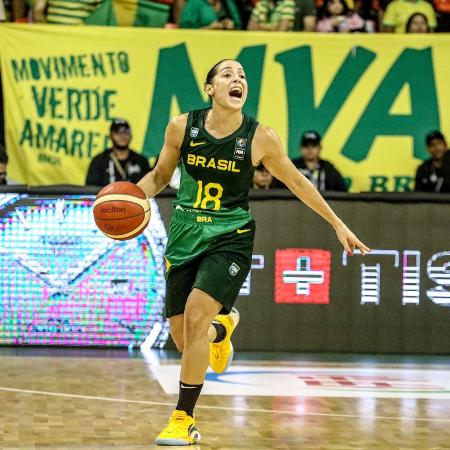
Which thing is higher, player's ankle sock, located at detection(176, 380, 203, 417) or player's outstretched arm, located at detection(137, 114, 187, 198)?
player's outstretched arm, located at detection(137, 114, 187, 198)

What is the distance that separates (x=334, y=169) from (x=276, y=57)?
1.56 meters

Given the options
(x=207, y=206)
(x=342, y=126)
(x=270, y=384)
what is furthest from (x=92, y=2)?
(x=207, y=206)

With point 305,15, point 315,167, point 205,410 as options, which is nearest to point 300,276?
point 315,167

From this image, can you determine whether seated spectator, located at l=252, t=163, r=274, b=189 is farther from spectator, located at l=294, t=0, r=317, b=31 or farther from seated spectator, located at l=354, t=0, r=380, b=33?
seated spectator, located at l=354, t=0, r=380, b=33

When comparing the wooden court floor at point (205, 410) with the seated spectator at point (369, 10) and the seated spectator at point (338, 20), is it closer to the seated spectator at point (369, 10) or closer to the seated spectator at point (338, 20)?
the seated spectator at point (338, 20)

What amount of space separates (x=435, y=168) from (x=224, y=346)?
5547 mm

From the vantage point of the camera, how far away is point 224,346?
7.36 meters

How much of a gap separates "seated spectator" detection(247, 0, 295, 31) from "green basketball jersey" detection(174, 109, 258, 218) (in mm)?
6309

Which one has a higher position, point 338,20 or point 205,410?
point 338,20

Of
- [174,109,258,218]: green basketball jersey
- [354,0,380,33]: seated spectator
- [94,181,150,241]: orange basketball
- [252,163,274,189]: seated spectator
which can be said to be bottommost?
[94,181,150,241]: orange basketball

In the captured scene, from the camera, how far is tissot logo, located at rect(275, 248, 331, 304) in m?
10.7

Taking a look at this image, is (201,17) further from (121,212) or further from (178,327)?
(178,327)

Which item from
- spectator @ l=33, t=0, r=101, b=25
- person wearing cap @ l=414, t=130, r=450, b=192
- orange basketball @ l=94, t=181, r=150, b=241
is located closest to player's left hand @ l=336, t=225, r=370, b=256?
orange basketball @ l=94, t=181, r=150, b=241

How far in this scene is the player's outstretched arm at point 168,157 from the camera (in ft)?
22.4
